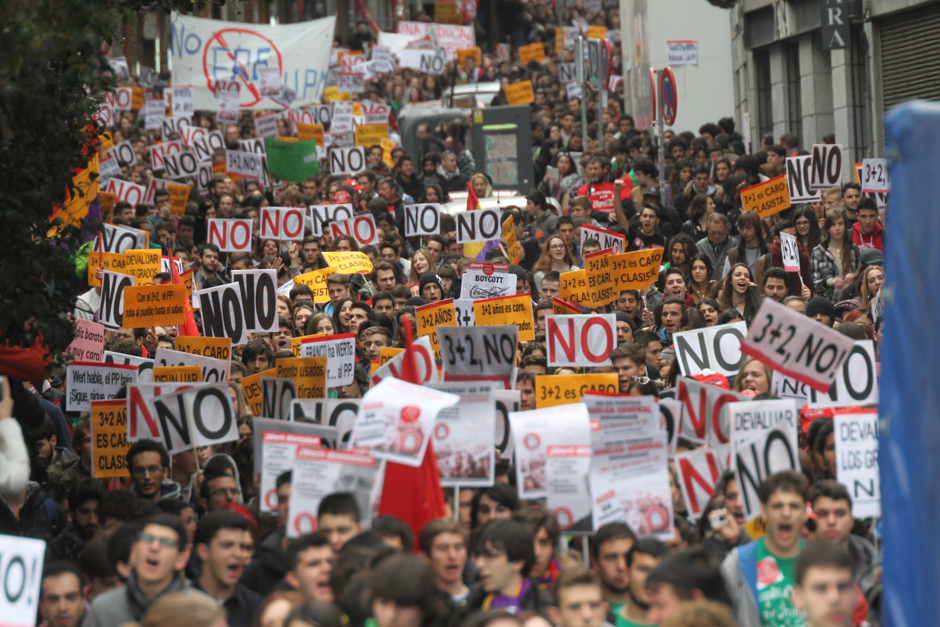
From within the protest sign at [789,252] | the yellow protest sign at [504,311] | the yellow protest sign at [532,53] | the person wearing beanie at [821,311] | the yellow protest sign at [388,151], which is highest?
the yellow protest sign at [532,53]

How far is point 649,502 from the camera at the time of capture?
266 inches

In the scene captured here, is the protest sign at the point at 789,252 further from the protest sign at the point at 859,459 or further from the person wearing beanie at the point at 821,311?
the protest sign at the point at 859,459

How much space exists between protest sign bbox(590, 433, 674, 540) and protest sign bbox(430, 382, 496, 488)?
824mm

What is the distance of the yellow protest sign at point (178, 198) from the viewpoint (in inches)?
722

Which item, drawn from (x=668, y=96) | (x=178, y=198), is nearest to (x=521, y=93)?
(x=668, y=96)

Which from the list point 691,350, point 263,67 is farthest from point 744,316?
point 263,67

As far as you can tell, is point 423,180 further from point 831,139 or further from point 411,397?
point 411,397

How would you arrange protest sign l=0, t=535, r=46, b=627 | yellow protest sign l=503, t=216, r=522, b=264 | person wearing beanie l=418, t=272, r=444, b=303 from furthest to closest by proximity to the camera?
yellow protest sign l=503, t=216, r=522, b=264 < person wearing beanie l=418, t=272, r=444, b=303 < protest sign l=0, t=535, r=46, b=627

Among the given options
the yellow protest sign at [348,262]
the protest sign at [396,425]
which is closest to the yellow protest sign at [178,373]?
the protest sign at [396,425]

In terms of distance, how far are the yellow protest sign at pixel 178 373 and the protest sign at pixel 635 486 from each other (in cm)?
390

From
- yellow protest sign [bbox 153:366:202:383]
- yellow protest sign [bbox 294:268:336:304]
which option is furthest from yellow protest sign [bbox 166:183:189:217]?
yellow protest sign [bbox 153:366:202:383]

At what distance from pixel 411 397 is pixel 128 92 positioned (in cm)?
2428

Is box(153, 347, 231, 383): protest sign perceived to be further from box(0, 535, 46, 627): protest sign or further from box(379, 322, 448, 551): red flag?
box(0, 535, 46, 627): protest sign

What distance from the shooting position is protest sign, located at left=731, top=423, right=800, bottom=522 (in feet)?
22.5
